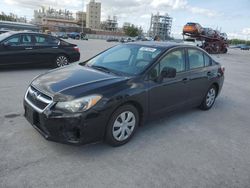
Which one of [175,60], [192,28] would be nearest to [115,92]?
[175,60]

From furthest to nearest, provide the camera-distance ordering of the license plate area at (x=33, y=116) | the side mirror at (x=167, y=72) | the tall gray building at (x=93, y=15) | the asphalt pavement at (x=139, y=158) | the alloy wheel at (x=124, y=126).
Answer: the tall gray building at (x=93, y=15) < the side mirror at (x=167, y=72) < the alloy wheel at (x=124, y=126) < the license plate area at (x=33, y=116) < the asphalt pavement at (x=139, y=158)

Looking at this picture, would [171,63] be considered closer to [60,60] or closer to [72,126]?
[72,126]

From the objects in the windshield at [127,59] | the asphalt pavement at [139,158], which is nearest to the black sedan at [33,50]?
the asphalt pavement at [139,158]

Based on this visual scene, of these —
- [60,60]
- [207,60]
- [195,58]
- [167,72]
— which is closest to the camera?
[167,72]

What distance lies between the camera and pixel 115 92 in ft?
10.5

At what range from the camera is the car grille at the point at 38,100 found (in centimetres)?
307

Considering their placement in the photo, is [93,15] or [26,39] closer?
[26,39]

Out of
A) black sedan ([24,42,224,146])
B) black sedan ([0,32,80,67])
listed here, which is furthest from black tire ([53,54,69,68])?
black sedan ([24,42,224,146])

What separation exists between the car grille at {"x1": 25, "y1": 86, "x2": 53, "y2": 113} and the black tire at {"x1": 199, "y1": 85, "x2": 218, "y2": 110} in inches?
→ 142

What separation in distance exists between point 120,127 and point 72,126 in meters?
0.77

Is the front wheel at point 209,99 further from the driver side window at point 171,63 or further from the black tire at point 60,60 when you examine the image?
the black tire at point 60,60

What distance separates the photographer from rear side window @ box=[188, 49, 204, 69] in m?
4.70

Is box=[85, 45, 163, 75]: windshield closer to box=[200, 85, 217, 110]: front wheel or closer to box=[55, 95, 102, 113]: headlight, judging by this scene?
box=[55, 95, 102, 113]: headlight

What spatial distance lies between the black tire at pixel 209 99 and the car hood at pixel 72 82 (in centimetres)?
265
